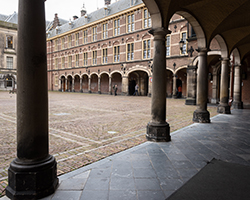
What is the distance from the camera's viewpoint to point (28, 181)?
2.17 metres

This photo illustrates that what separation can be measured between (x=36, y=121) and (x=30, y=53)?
0.80 metres

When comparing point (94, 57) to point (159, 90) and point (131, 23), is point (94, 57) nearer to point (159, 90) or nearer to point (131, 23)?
→ point (131, 23)

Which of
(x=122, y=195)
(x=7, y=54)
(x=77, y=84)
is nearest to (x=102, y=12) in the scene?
(x=77, y=84)

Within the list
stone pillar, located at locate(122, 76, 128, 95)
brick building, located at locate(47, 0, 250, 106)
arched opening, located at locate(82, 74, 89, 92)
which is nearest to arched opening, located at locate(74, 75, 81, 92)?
brick building, located at locate(47, 0, 250, 106)

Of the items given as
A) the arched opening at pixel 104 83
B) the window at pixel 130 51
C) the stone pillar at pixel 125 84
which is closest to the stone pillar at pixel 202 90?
the window at pixel 130 51

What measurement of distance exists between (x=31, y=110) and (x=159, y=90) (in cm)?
304

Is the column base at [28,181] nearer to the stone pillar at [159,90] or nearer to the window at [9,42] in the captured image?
the stone pillar at [159,90]

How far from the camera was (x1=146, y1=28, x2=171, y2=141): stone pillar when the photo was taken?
450 centimetres

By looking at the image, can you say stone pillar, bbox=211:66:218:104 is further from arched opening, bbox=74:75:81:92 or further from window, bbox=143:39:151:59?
arched opening, bbox=74:75:81:92

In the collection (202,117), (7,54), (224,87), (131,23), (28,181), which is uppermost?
(131,23)

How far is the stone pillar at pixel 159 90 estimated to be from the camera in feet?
14.8

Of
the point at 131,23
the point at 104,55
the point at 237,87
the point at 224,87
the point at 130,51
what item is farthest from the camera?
the point at 104,55

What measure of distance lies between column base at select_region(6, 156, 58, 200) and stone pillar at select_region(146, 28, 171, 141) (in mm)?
2839

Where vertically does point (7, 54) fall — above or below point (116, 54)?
above
